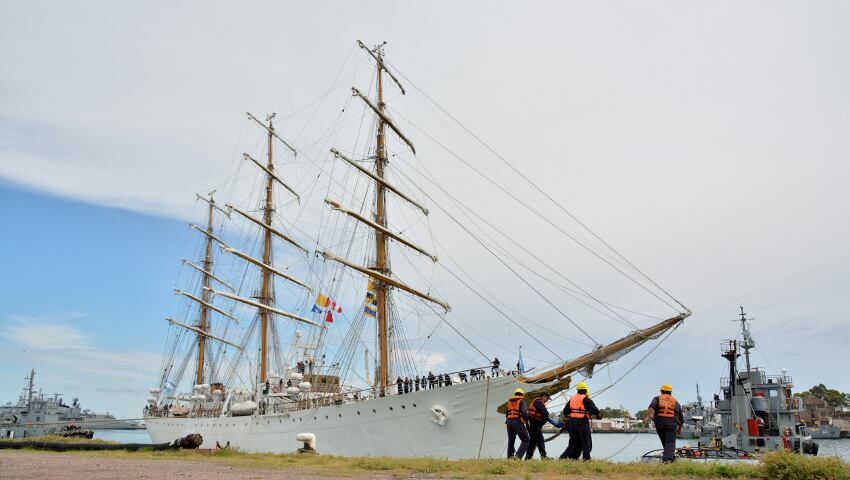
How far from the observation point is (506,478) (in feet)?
35.6

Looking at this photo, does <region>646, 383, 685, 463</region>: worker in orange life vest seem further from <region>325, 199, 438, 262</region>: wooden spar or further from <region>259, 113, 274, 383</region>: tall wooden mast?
<region>259, 113, 274, 383</region>: tall wooden mast

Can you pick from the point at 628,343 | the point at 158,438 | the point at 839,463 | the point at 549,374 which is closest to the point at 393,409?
the point at 549,374

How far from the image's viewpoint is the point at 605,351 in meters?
25.4

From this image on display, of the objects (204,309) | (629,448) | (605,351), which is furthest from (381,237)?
(629,448)

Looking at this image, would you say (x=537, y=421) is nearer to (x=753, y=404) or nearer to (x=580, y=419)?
(x=580, y=419)

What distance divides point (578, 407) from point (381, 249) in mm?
22843

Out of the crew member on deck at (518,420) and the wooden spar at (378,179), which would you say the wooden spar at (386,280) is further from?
the crew member on deck at (518,420)

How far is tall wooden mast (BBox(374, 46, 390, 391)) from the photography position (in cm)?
3262

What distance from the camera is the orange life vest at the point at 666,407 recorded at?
13.6 metres

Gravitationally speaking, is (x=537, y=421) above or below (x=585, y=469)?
above

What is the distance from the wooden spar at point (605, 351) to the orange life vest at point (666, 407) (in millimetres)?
11739

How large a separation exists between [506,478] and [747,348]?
139 ft

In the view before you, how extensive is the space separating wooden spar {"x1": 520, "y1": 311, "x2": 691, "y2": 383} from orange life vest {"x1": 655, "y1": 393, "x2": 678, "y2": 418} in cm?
1174

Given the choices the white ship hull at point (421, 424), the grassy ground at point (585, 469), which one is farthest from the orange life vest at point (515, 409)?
the white ship hull at point (421, 424)
